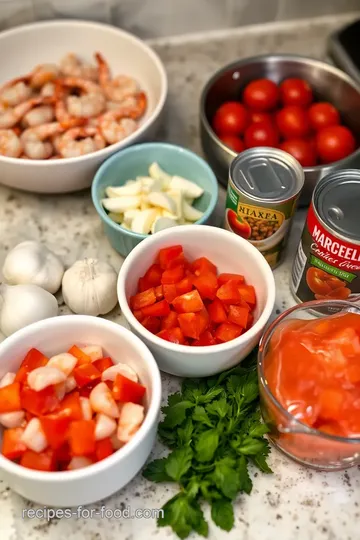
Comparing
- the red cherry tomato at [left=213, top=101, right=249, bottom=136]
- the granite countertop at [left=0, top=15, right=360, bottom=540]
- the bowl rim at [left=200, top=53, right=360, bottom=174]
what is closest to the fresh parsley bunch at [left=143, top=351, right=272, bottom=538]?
the granite countertop at [left=0, top=15, right=360, bottom=540]

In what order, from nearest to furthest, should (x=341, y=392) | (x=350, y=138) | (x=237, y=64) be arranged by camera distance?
(x=341, y=392) < (x=350, y=138) < (x=237, y=64)

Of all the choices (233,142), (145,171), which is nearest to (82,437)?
(145,171)

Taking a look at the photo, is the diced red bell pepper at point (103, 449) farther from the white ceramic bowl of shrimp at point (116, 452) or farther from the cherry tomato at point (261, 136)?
the cherry tomato at point (261, 136)

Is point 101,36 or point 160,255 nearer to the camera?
point 160,255

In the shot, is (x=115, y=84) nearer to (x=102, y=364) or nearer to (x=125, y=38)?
(x=125, y=38)

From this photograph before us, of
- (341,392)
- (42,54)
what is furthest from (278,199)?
(42,54)

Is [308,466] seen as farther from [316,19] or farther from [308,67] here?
[316,19]

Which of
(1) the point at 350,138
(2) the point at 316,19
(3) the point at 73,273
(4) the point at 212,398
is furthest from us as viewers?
(2) the point at 316,19

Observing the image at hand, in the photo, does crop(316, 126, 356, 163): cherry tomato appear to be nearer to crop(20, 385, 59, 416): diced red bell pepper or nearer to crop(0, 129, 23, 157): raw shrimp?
crop(0, 129, 23, 157): raw shrimp

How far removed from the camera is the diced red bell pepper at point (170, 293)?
1.07m

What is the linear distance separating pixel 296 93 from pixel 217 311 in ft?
2.04

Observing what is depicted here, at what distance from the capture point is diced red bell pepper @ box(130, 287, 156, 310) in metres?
1.07

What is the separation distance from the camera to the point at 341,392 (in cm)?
92

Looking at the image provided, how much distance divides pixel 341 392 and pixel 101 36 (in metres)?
1.04
